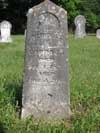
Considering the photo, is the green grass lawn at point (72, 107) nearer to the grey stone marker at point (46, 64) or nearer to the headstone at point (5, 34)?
the grey stone marker at point (46, 64)

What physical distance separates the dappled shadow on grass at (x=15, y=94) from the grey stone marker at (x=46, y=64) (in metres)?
0.39

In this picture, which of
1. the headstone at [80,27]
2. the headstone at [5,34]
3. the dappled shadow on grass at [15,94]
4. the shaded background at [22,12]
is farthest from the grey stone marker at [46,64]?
the shaded background at [22,12]

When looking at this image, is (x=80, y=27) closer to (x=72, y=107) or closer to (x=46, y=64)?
(x=72, y=107)

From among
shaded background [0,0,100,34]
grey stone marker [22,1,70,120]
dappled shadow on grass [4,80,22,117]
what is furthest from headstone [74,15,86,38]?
grey stone marker [22,1,70,120]

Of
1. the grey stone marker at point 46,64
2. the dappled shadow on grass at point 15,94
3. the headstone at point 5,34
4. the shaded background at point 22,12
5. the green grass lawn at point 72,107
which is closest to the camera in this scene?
the green grass lawn at point 72,107

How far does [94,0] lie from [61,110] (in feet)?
175

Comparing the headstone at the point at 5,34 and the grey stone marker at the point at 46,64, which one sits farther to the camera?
the headstone at the point at 5,34

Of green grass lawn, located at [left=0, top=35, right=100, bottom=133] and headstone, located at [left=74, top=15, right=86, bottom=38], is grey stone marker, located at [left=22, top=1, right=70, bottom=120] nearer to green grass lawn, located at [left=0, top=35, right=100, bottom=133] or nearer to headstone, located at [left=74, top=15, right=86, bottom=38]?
green grass lawn, located at [left=0, top=35, right=100, bottom=133]

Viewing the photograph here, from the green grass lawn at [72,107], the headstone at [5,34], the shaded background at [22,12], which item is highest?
the shaded background at [22,12]

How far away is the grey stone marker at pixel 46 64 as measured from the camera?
7.61 meters

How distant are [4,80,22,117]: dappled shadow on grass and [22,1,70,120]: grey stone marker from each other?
39cm

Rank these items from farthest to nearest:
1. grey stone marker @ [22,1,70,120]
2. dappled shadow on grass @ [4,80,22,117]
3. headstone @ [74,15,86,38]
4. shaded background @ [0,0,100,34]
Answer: shaded background @ [0,0,100,34], headstone @ [74,15,86,38], dappled shadow on grass @ [4,80,22,117], grey stone marker @ [22,1,70,120]

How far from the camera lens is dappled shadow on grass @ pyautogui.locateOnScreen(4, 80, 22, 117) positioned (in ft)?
26.6

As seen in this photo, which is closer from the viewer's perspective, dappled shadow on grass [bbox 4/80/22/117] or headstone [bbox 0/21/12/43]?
dappled shadow on grass [bbox 4/80/22/117]
